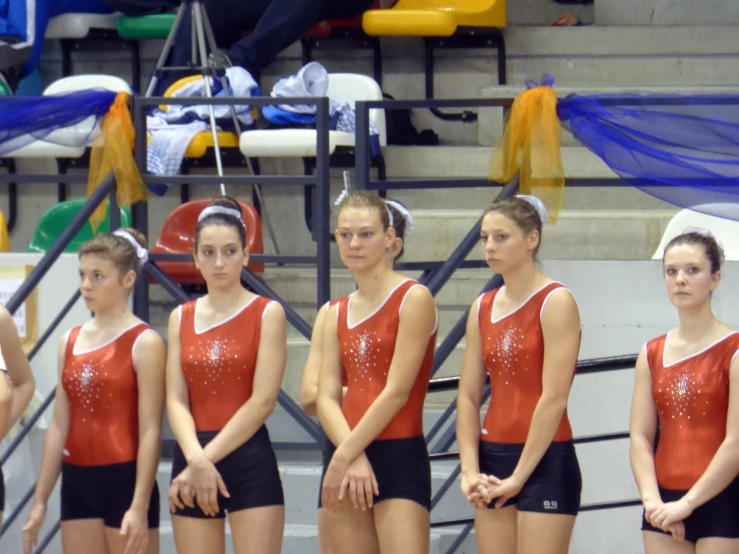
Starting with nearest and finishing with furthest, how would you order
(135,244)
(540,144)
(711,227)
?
1. (135,244)
2. (540,144)
3. (711,227)

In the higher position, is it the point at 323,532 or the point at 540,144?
the point at 540,144

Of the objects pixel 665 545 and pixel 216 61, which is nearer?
pixel 665 545

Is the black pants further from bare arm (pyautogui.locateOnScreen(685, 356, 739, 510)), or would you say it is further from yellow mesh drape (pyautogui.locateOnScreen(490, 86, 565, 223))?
bare arm (pyautogui.locateOnScreen(685, 356, 739, 510))

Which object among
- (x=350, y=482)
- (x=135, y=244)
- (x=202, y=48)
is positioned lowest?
(x=350, y=482)

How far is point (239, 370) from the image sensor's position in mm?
3115

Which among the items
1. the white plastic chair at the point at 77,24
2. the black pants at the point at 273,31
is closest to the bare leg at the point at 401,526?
the black pants at the point at 273,31

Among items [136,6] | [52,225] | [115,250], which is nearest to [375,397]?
[115,250]

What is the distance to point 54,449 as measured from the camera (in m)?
3.21

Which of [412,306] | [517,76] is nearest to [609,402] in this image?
[412,306]

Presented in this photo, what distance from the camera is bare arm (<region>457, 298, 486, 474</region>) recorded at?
3002 millimetres

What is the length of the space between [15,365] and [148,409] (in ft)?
1.37

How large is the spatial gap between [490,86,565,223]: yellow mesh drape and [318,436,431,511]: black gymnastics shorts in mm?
1396

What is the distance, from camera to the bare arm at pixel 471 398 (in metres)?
3.00

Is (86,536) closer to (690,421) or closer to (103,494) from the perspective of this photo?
(103,494)
